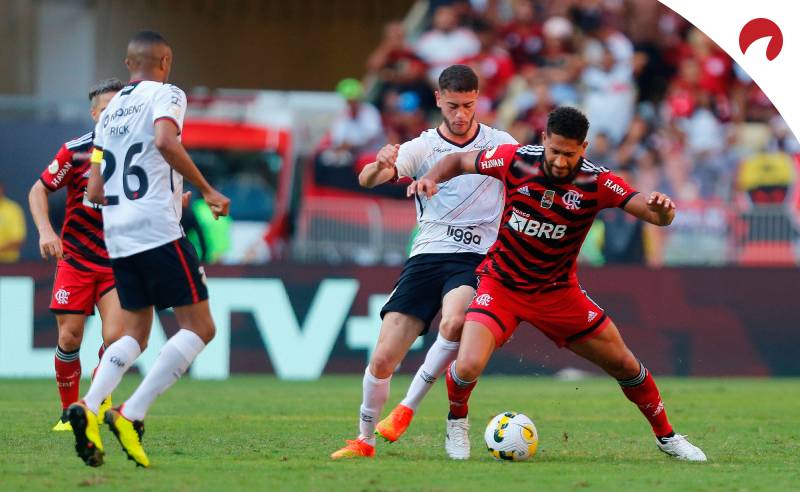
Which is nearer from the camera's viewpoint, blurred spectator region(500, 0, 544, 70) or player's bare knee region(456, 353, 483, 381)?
player's bare knee region(456, 353, 483, 381)

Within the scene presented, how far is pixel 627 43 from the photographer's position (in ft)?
73.9

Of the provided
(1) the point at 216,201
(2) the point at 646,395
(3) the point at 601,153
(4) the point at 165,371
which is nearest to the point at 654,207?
(2) the point at 646,395

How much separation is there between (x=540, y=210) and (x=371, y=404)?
1630mm

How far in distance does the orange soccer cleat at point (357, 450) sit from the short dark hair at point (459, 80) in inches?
91.2

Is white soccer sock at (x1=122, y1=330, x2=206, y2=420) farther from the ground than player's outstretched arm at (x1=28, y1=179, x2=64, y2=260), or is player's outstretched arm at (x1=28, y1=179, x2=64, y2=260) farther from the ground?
player's outstretched arm at (x1=28, y1=179, x2=64, y2=260)

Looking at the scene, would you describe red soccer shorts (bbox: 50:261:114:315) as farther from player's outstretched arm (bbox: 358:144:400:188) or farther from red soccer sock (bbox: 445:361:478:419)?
red soccer sock (bbox: 445:361:478:419)

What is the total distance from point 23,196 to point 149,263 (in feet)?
46.6

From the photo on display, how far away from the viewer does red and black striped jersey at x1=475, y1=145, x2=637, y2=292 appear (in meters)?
8.36

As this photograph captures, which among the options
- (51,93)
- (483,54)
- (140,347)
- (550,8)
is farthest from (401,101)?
(140,347)

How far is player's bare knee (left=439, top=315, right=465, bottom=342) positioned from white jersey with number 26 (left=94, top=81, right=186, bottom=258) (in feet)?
6.33

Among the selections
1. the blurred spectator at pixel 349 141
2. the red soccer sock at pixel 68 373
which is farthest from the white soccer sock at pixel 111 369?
the blurred spectator at pixel 349 141

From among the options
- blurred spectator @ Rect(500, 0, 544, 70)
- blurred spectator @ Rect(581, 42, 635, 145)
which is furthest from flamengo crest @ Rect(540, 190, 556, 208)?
blurred spectator @ Rect(500, 0, 544, 70)

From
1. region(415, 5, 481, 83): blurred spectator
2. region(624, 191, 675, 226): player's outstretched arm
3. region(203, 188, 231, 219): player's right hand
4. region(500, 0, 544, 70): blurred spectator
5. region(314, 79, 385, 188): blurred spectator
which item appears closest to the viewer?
region(203, 188, 231, 219): player's right hand

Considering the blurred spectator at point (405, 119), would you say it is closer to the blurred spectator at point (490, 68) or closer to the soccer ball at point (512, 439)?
the blurred spectator at point (490, 68)
